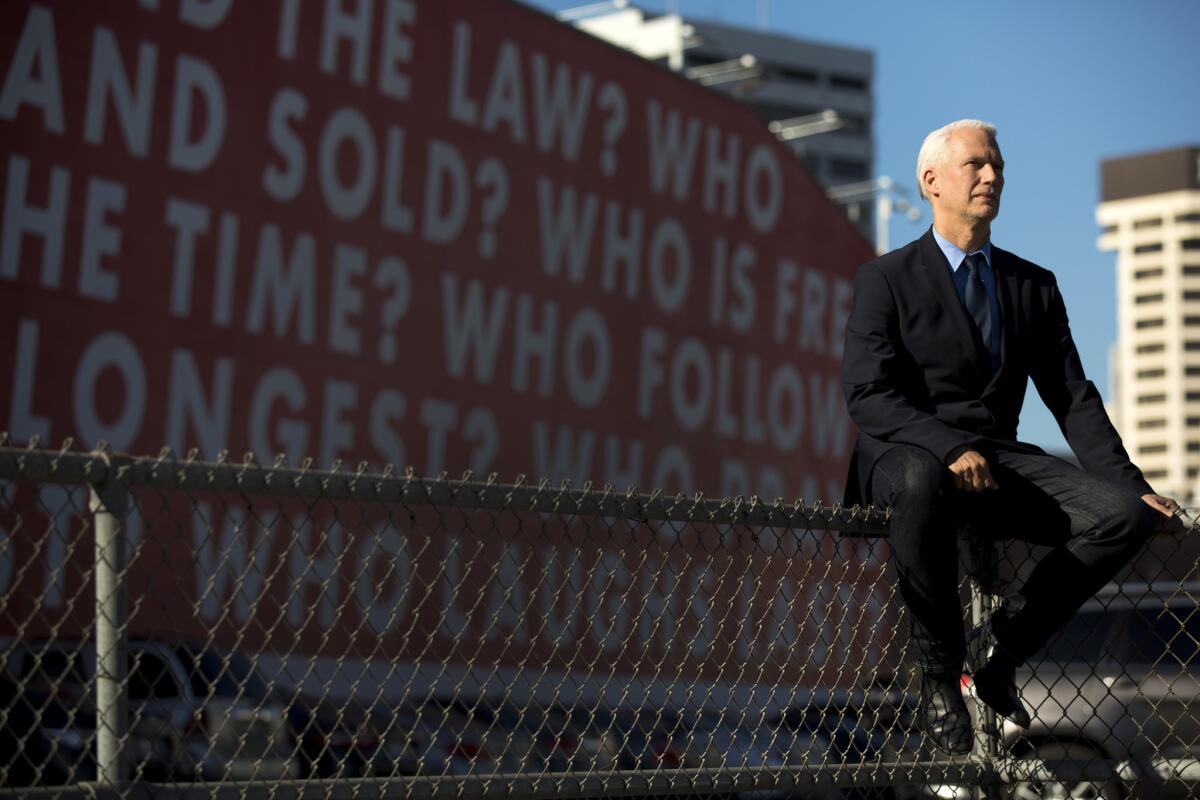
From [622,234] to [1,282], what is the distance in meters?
11.9

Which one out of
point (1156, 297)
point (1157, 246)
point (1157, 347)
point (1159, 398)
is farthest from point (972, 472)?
point (1156, 297)

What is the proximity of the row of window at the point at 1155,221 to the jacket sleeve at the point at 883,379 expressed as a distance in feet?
600

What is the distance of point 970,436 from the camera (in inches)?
186

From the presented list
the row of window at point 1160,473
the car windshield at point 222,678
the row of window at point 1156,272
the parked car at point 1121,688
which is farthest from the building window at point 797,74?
the parked car at point 1121,688

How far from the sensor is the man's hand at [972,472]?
15.0ft

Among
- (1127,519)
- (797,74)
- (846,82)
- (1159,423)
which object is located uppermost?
(797,74)

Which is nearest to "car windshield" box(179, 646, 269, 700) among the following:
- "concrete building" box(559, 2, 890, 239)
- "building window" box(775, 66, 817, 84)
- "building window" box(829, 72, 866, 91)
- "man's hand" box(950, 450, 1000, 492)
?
"man's hand" box(950, 450, 1000, 492)

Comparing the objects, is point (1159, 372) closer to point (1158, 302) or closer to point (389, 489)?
point (1158, 302)

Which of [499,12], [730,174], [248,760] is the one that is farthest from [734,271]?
[248,760]

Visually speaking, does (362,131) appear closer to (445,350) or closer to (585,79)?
(445,350)

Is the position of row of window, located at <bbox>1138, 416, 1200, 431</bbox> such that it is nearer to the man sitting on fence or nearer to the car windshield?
the car windshield

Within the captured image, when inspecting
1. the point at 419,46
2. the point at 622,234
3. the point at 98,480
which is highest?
the point at 419,46

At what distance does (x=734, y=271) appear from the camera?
31172 mm

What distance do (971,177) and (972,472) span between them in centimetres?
99
